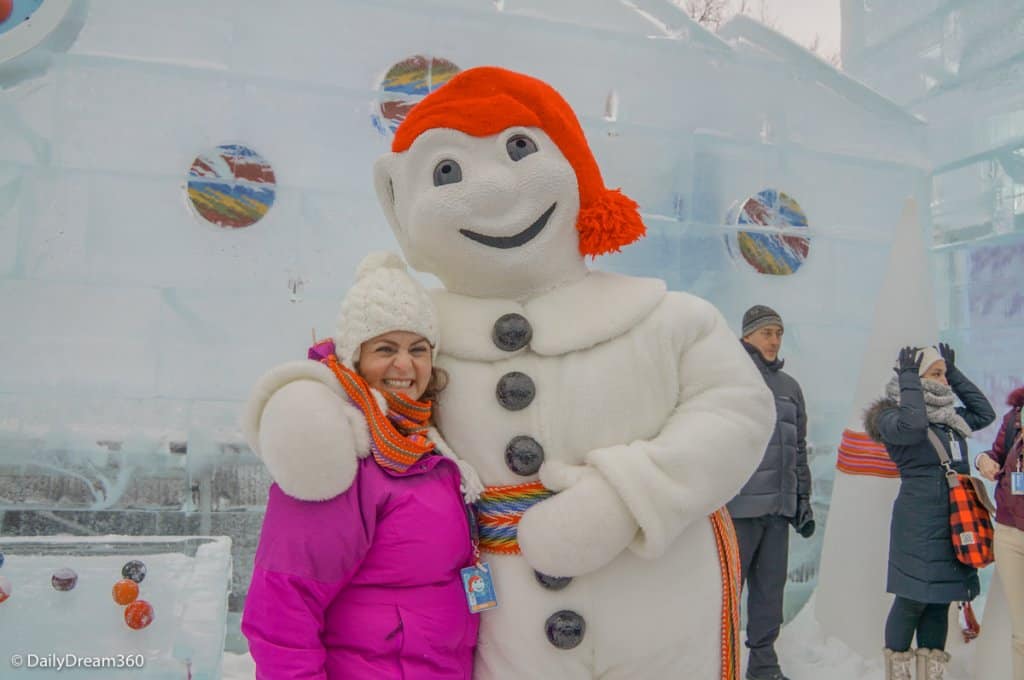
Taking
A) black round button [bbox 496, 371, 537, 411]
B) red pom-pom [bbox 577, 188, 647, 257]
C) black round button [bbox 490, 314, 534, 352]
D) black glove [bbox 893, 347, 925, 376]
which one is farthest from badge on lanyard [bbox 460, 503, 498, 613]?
black glove [bbox 893, 347, 925, 376]

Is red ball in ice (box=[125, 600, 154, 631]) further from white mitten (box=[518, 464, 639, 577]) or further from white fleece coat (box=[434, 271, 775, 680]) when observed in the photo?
white mitten (box=[518, 464, 639, 577])

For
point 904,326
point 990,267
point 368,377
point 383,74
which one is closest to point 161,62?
point 383,74

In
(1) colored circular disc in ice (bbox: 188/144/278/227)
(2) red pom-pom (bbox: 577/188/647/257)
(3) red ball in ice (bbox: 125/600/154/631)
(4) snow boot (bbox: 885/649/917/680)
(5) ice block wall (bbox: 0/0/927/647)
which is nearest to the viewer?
(2) red pom-pom (bbox: 577/188/647/257)

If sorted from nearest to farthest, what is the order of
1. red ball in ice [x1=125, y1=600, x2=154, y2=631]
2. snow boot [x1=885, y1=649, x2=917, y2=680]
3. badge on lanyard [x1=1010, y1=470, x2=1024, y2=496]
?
→ red ball in ice [x1=125, y1=600, x2=154, y2=631]
badge on lanyard [x1=1010, y1=470, x2=1024, y2=496]
snow boot [x1=885, y1=649, x2=917, y2=680]

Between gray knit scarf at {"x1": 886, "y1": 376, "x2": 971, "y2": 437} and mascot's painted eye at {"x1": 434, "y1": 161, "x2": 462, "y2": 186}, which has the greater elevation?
mascot's painted eye at {"x1": 434, "y1": 161, "x2": 462, "y2": 186}

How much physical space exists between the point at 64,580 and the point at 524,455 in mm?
1827

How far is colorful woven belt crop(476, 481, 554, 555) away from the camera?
1.52m

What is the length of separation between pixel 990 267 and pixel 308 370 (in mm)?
3684

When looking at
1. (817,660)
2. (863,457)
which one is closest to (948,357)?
(863,457)

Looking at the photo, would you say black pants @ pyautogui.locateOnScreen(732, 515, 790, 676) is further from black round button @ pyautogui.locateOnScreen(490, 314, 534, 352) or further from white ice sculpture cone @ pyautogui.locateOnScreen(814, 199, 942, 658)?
black round button @ pyautogui.locateOnScreen(490, 314, 534, 352)

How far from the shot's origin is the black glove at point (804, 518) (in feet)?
10.7

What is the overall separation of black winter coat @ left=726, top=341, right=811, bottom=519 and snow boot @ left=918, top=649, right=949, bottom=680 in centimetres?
63

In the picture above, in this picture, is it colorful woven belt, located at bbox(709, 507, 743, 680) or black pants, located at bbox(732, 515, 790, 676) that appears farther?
black pants, located at bbox(732, 515, 790, 676)

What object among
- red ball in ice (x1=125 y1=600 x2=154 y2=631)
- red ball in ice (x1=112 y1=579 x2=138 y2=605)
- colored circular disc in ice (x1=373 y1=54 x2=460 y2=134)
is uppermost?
colored circular disc in ice (x1=373 y1=54 x2=460 y2=134)
